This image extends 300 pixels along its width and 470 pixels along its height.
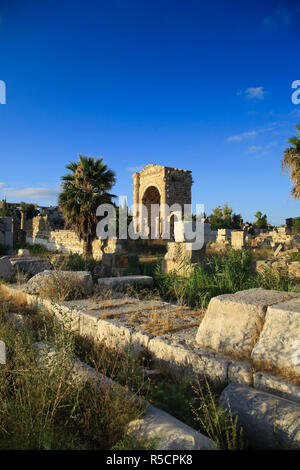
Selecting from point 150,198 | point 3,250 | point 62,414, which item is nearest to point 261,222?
point 150,198

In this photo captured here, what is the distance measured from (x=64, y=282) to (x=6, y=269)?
237 cm

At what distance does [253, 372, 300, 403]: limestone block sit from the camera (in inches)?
81.0

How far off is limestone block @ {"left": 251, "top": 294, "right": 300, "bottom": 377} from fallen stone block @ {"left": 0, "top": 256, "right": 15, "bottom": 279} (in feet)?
18.3

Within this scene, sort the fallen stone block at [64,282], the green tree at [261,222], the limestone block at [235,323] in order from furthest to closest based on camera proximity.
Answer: the green tree at [261,222] < the fallen stone block at [64,282] < the limestone block at [235,323]

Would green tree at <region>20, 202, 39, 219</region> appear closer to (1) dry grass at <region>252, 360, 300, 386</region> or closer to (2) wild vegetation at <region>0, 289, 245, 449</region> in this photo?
(2) wild vegetation at <region>0, 289, 245, 449</region>

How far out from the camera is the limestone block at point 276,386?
2.06m

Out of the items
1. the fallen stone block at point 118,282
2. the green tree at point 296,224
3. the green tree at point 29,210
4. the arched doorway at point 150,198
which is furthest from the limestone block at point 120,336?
the green tree at point 29,210

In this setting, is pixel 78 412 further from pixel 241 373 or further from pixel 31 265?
pixel 31 265

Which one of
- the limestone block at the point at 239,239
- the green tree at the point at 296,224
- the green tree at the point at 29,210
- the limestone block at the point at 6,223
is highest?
the green tree at the point at 29,210

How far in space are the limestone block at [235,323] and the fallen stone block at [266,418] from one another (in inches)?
21.8

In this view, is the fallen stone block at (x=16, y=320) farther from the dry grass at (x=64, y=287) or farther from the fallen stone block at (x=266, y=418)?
the fallen stone block at (x=266, y=418)

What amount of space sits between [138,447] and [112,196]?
14244 millimetres

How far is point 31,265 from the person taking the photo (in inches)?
270
